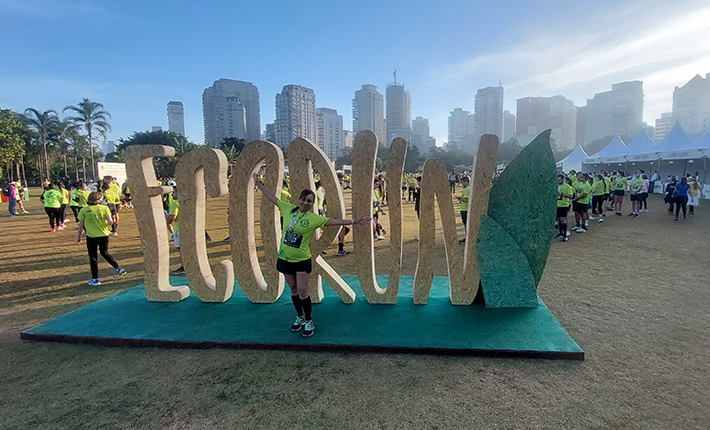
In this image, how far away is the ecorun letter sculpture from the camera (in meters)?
5.25

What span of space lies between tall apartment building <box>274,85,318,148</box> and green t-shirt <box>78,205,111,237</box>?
7609cm

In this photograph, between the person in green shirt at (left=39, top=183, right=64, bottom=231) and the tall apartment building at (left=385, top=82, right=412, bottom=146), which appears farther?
the tall apartment building at (left=385, top=82, right=412, bottom=146)

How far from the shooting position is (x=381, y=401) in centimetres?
338

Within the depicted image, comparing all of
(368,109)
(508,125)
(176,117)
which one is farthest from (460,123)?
(176,117)

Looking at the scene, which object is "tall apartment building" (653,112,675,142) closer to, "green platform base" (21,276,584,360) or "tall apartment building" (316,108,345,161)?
"tall apartment building" (316,108,345,161)

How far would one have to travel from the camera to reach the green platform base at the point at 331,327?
14.0 ft

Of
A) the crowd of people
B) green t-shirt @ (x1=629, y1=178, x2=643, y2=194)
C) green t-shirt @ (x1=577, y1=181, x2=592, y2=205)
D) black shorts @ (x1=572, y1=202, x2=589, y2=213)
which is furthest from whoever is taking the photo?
green t-shirt @ (x1=629, y1=178, x2=643, y2=194)

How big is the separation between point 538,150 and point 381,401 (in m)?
4.24

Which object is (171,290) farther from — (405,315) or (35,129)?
(35,129)

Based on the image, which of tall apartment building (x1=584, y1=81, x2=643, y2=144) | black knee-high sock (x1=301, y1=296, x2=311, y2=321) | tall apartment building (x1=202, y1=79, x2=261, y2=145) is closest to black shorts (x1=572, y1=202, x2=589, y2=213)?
black knee-high sock (x1=301, y1=296, x2=311, y2=321)

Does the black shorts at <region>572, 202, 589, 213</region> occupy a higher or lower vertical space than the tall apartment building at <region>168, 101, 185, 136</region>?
lower

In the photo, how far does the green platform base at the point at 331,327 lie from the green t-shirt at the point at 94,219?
1.52 m

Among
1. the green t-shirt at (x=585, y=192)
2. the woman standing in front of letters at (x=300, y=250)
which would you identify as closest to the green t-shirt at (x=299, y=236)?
the woman standing in front of letters at (x=300, y=250)

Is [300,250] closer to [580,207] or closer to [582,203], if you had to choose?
[582,203]
